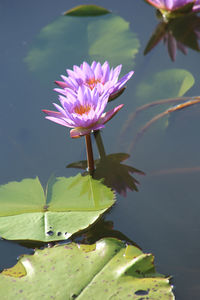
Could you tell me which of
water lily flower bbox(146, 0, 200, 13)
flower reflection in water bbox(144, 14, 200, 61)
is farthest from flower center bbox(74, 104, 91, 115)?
water lily flower bbox(146, 0, 200, 13)

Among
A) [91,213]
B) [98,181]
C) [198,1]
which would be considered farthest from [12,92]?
[198,1]

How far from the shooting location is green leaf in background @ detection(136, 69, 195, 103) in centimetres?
212

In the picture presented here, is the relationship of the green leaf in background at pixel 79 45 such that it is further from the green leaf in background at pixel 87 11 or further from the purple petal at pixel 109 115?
the purple petal at pixel 109 115

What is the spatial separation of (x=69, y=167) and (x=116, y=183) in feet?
0.80

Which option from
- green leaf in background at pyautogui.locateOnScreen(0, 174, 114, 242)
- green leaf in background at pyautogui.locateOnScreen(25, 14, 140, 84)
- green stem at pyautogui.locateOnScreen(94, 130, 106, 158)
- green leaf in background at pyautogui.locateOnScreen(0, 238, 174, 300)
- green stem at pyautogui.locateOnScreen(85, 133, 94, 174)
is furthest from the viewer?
green leaf in background at pyautogui.locateOnScreen(25, 14, 140, 84)

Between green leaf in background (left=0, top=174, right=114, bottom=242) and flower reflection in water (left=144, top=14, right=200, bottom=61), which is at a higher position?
flower reflection in water (left=144, top=14, right=200, bottom=61)

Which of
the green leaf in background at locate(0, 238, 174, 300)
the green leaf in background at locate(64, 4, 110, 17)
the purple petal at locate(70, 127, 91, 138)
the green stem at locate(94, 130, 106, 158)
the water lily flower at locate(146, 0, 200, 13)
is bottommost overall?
the green leaf in background at locate(0, 238, 174, 300)

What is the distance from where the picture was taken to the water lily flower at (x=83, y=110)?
1.50m

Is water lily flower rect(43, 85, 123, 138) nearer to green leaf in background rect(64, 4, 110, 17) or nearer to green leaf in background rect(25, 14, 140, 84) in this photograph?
green leaf in background rect(25, 14, 140, 84)

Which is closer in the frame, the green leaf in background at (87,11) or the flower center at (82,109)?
the flower center at (82,109)

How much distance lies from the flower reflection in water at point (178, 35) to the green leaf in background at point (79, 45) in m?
0.15

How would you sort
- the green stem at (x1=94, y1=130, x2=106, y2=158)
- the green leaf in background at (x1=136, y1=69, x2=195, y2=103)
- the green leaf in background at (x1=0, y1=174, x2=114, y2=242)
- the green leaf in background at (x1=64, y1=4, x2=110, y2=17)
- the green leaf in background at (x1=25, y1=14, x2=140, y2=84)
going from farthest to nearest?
the green leaf in background at (x1=64, y1=4, x2=110, y2=17), the green leaf in background at (x1=25, y1=14, x2=140, y2=84), the green leaf in background at (x1=136, y1=69, x2=195, y2=103), the green stem at (x1=94, y1=130, x2=106, y2=158), the green leaf in background at (x1=0, y1=174, x2=114, y2=242)

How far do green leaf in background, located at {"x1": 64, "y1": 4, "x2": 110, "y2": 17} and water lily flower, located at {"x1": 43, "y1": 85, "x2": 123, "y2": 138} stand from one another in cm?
132

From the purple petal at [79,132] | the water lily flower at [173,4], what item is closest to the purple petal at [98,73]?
the purple petal at [79,132]
